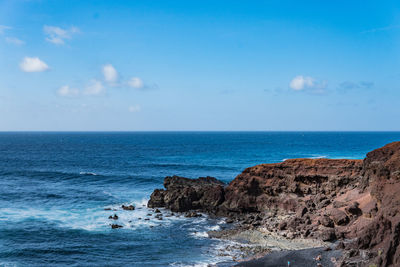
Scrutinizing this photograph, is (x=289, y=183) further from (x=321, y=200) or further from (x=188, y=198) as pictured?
(x=188, y=198)

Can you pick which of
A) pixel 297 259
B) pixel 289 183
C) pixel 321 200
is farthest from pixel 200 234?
pixel 321 200

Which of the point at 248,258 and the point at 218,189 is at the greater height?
the point at 218,189

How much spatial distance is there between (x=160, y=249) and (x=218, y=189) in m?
16.1

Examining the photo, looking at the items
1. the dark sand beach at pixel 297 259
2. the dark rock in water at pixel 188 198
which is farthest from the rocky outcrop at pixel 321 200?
the dark sand beach at pixel 297 259

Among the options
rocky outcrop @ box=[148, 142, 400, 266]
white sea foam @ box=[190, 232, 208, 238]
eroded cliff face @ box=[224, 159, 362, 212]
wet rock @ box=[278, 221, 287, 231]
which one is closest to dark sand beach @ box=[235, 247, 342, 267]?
rocky outcrop @ box=[148, 142, 400, 266]

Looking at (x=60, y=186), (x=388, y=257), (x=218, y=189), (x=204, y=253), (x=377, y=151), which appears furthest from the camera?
(x=60, y=186)

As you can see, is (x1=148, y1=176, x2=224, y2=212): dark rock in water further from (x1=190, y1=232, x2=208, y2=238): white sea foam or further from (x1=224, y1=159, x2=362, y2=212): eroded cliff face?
(x1=190, y1=232, x2=208, y2=238): white sea foam

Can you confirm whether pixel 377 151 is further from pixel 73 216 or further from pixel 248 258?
pixel 73 216

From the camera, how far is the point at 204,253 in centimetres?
3048

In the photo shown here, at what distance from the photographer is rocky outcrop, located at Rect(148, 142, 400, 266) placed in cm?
2477

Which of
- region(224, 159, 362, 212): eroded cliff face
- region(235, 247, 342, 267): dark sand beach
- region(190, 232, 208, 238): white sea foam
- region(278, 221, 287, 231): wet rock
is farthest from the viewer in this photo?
region(224, 159, 362, 212): eroded cliff face

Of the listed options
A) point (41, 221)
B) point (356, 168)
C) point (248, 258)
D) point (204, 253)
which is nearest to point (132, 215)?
point (41, 221)

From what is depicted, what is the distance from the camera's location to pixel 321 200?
126ft

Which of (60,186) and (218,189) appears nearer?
(218,189)
